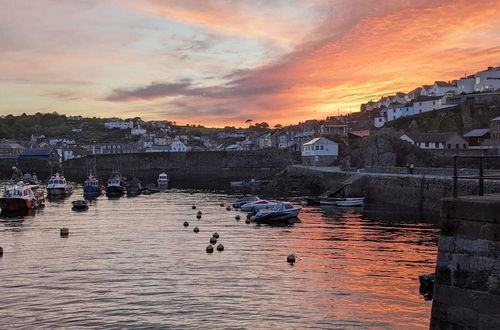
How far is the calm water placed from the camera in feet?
69.8

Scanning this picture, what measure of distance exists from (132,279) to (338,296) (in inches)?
442

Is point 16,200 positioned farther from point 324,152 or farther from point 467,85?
point 467,85

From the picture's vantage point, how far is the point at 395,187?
2618 inches

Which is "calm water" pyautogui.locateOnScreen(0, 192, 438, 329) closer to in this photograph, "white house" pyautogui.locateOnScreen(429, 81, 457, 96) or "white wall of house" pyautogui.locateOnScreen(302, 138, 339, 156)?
"white wall of house" pyautogui.locateOnScreen(302, 138, 339, 156)

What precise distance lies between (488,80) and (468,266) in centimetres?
15497

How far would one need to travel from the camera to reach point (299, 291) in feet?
81.5

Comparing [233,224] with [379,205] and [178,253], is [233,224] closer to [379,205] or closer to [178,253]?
[178,253]

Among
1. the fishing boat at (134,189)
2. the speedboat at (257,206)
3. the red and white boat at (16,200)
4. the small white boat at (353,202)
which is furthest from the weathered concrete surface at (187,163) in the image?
the speedboat at (257,206)

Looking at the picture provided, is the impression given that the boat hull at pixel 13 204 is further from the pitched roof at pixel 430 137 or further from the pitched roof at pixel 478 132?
the pitched roof at pixel 478 132

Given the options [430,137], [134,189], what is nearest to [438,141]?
[430,137]

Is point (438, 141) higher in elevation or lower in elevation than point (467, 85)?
lower

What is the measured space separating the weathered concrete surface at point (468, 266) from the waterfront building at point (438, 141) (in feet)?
328

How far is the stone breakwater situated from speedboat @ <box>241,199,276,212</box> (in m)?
17.1

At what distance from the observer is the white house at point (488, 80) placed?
5812 inches
